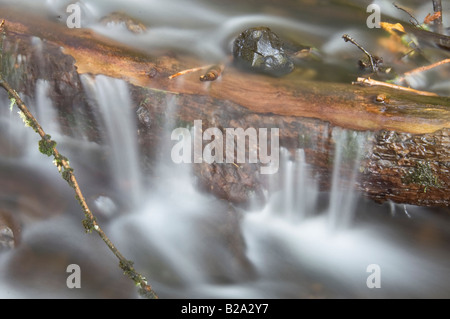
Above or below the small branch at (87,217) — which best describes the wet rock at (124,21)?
above

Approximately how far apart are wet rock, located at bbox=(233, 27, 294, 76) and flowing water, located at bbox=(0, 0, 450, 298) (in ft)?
1.31

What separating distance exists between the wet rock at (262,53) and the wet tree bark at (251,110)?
0.53ft

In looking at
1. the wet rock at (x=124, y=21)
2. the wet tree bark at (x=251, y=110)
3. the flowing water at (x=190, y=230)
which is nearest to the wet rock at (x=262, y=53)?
the wet tree bark at (x=251, y=110)

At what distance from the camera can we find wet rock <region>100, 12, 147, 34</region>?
505 centimetres

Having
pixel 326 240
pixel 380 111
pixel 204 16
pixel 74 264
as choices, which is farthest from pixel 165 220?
pixel 204 16

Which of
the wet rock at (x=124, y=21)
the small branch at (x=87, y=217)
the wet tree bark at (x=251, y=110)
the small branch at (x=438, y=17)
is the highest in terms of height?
the small branch at (x=438, y=17)

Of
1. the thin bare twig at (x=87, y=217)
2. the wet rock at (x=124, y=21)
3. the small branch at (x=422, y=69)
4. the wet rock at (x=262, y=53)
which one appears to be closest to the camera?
the thin bare twig at (x=87, y=217)

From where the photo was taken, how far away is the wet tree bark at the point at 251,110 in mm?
3713

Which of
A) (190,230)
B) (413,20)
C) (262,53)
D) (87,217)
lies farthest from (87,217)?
(413,20)

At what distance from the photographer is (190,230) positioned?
4.25 m

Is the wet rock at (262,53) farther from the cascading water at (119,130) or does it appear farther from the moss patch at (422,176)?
the moss patch at (422,176)

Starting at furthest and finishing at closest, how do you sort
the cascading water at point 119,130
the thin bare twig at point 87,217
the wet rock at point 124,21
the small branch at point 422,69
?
1. the wet rock at point 124,21
2. the small branch at point 422,69
3. the cascading water at point 119,130
4. the thin bare twig at point 87,217

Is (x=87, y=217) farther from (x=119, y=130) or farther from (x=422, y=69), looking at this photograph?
(x=422, y=69)

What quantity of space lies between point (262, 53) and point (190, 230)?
197cm
